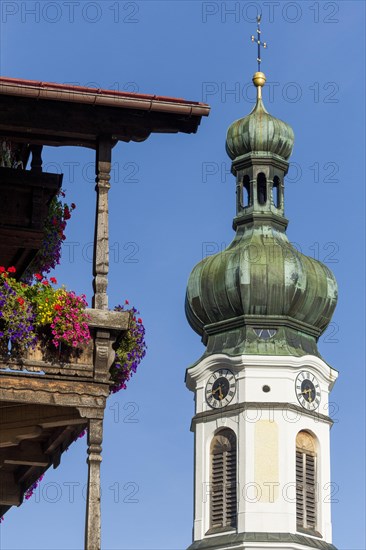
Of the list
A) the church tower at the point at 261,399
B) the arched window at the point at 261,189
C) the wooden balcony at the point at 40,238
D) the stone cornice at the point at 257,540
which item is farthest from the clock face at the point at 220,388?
the wooden balcony at the point at 40,238

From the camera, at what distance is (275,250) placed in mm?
59250

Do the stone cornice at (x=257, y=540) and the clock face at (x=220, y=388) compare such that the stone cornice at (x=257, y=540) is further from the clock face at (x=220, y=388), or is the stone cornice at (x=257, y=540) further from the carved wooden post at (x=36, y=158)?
the carved wooden post at (x=36, y=158)

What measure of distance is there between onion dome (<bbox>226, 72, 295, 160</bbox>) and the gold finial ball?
2.16m

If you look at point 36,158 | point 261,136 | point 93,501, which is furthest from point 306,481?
point 93,501

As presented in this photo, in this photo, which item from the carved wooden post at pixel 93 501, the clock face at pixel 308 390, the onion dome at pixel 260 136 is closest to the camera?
the carved wooden post at pixel 93 501

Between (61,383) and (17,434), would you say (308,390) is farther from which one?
(61,383)

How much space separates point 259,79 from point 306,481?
14.4 m

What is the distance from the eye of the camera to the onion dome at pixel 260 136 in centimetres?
6041

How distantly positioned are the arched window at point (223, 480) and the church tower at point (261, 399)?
3 cm

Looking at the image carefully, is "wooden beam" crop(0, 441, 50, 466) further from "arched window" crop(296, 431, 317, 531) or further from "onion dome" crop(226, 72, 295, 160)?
"onion dome" crop(226, 72, 295, 160)

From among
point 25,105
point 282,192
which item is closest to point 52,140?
point 25,105

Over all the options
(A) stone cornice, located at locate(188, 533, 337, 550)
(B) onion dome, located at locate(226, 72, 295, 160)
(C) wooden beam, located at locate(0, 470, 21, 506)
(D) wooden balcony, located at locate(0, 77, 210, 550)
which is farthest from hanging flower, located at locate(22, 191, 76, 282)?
(B) onion dome, located at locate(226, 72, 295, 160)

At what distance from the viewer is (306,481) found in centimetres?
5675

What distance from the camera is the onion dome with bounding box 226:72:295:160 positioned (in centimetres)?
6041
